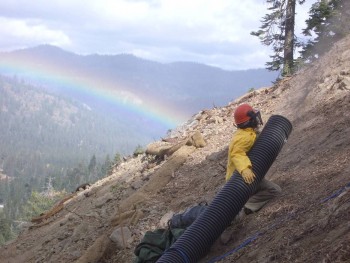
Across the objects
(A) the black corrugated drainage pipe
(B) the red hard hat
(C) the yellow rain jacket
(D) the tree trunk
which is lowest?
(A) the black corrugated drainage pipe

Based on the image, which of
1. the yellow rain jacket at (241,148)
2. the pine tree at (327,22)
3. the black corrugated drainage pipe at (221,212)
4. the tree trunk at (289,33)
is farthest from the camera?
the tree trunk at (289,33)

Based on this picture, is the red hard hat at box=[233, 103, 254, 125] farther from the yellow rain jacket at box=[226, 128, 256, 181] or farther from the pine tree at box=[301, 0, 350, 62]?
the pine tree at box=[301, 0, 350, 62]

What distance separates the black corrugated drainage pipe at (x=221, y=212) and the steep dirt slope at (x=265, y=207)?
1.14ft

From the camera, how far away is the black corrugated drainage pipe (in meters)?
6.86

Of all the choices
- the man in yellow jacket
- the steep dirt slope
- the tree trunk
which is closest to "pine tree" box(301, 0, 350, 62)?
the tree trunk

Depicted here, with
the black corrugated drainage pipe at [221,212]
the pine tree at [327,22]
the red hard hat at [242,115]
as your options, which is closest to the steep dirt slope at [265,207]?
the black corrugated drainage pipe at [221,212]

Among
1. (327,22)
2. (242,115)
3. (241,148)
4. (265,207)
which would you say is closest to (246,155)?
(241,148)

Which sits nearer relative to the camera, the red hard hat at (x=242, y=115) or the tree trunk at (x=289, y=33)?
the red hard hat at (x=242, y=115)

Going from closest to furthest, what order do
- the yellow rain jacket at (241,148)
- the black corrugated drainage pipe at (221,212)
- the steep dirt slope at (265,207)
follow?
the steep dirt slope at (265,207), the black corrugated drainage pipe at (221,212), the yellow rain jacket at (241,148)

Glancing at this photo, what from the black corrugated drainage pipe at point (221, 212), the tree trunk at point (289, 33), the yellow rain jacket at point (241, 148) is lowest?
the black corrugated drainage pipe at point (221, 212)

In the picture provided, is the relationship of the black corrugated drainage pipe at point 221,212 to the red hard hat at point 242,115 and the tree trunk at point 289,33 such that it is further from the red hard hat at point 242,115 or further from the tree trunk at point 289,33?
the tree trunk at point 289,33

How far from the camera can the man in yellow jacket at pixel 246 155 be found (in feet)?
23.0

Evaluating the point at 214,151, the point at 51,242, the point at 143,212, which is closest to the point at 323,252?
the point at 143,212

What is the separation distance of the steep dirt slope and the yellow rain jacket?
2.96 feet
